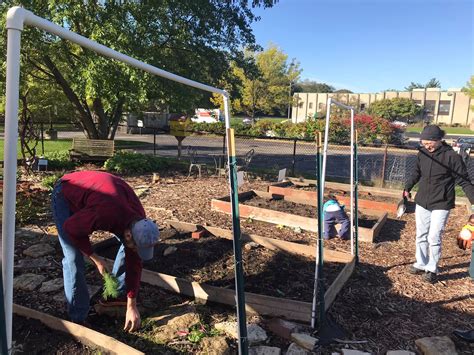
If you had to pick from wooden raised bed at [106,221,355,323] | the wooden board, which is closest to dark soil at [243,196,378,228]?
wooden raised bed at [106,221,355,323]

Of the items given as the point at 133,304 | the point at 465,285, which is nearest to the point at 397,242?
the point at 465,285

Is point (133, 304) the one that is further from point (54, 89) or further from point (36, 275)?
point (54, 89)

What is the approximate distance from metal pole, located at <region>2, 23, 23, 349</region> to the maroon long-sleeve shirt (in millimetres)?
925

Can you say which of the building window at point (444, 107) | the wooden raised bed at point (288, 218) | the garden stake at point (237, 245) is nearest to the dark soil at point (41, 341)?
the garden stake at point (237, 245)

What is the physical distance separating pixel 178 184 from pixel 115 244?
15.5 feet

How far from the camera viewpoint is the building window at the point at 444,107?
216ft

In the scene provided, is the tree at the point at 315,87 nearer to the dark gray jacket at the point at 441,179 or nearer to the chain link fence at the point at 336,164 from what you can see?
the chain link fence at the point at 336,164

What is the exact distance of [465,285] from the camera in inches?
177

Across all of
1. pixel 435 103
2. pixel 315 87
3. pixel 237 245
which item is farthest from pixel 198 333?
pixel 315 87

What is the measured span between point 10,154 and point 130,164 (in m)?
9.85

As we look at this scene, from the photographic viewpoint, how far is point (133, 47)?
31.1ft

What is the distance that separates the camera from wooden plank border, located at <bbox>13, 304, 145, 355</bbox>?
2738 mm

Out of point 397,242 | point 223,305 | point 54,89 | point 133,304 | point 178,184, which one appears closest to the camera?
point 133,304

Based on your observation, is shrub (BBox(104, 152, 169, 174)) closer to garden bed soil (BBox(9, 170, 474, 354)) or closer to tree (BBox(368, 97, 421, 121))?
garden bed soil (BBox(9, 170, 474, 354))
